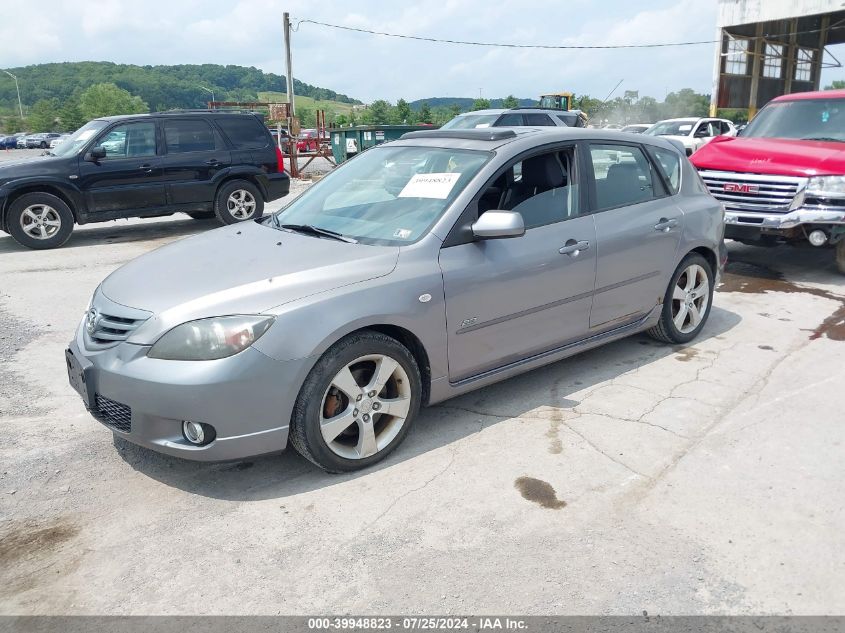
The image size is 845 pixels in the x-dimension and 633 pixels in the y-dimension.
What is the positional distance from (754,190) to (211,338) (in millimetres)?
6371

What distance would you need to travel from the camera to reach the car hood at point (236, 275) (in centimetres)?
324

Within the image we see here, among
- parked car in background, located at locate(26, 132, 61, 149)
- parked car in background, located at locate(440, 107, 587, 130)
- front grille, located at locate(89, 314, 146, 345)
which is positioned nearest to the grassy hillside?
parked car in background, located at locate(26, 132, 61, 149)

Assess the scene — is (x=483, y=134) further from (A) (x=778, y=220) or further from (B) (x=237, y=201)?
(B) (x=237, y=201)

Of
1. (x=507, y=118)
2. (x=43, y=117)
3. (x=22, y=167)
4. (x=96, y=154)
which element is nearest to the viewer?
(x=22, y=167)

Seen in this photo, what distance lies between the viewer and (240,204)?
11109 millimetres

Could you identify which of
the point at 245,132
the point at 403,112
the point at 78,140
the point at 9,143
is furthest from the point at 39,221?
the point at 9,143

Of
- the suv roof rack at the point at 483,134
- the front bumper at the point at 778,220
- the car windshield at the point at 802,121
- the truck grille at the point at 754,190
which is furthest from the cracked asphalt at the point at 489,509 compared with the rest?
the car windshield at the point at 802,121

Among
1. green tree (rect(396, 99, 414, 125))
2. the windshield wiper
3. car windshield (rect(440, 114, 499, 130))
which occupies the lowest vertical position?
the windshield wiper

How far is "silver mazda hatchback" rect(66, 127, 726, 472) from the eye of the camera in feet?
10.4

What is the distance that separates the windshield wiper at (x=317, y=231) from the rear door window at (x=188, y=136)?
6857mm

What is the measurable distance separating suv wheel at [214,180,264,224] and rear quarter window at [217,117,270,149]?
0.59m

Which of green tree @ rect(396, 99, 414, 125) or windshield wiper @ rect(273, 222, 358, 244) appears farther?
green tree @ rect(396, 99, 414, 125)

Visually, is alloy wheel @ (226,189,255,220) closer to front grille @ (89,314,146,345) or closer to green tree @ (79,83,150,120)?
front grille @ (89,314,146,345)

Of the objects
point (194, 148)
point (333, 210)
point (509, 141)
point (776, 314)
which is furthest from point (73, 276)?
point (776, 314)
